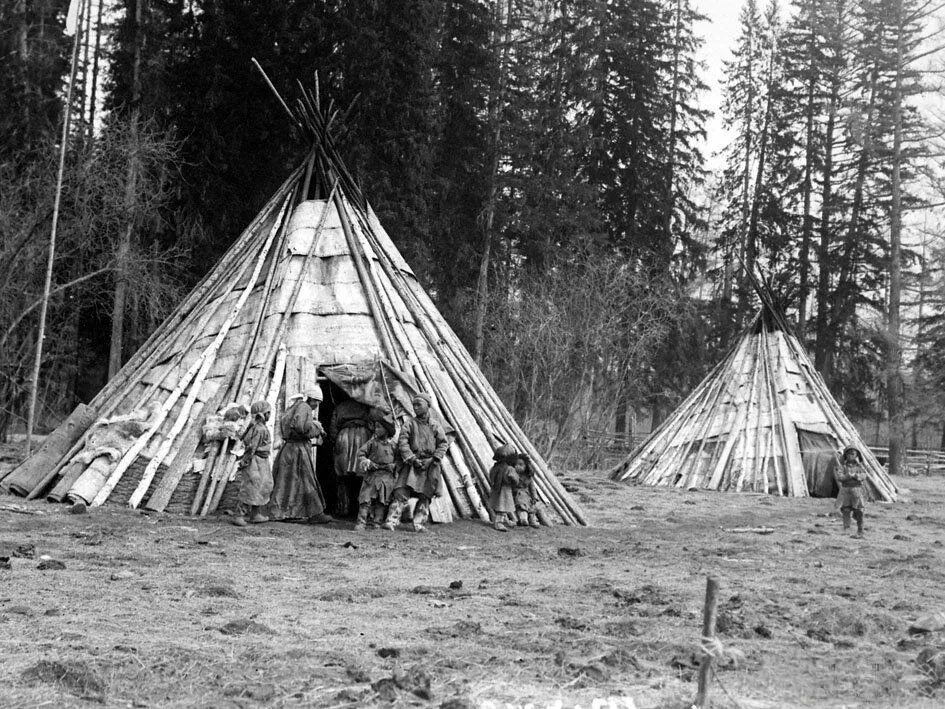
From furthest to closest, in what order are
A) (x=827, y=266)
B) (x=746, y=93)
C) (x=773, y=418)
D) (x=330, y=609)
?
1. (x=746, y=93)
2. (x=827, y=266)
3. (x=773, y=418)
4. (x=330, y=609)

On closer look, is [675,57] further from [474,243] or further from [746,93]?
[474,243]

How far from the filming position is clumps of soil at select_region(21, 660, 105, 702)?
4.38 meters

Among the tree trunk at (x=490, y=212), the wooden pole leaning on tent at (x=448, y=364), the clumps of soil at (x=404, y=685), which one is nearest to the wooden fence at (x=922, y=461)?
the tree trunk at (x=490, y=212)

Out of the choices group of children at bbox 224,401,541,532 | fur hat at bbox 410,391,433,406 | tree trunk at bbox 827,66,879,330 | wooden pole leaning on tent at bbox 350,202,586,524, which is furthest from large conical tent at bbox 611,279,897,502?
tree trunk at bbox 827,66,879,330

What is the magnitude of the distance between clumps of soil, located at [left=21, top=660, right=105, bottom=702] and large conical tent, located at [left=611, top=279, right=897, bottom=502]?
1439cm

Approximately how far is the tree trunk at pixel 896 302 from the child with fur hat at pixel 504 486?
18.0 meters

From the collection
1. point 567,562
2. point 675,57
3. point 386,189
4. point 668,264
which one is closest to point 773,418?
point 386,189

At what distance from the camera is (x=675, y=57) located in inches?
1307

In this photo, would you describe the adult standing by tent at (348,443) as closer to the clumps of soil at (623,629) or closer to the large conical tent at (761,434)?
the clumps of soil at (623,629)

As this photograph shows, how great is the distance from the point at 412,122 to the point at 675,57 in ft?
44.1

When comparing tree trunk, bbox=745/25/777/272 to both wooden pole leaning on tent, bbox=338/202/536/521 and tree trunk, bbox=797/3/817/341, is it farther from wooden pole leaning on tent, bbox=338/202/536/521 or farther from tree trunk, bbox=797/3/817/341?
wooden pole leaning on tent, bbox=338/202/536/521

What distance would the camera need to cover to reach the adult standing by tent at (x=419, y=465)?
1035cm

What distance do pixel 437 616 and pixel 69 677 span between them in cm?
238

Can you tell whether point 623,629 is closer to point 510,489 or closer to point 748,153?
point 510,489
